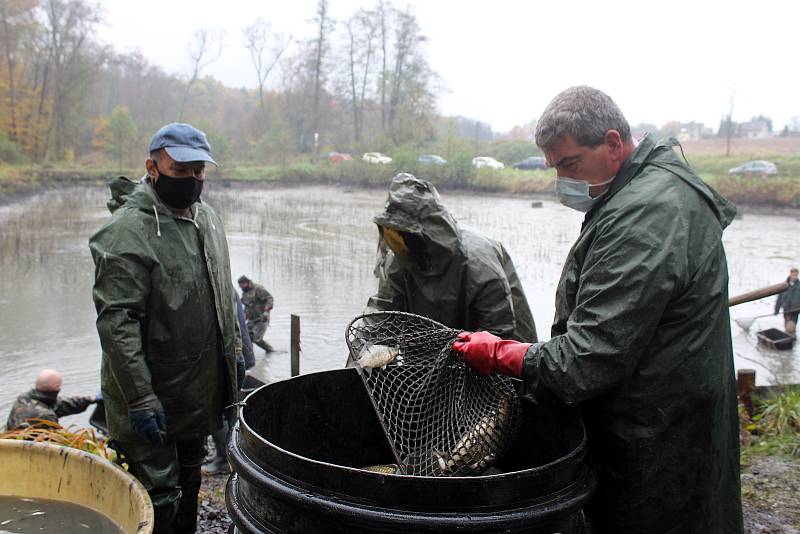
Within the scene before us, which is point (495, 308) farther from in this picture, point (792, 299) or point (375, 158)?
point (375, 158)

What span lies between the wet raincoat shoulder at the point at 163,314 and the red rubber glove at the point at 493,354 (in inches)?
62.7

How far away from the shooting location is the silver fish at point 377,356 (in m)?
2.38

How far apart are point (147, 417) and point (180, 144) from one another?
4.12ft

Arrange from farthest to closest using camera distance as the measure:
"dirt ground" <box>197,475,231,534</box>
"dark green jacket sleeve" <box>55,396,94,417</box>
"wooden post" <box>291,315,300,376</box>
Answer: "wooden post" <box>291,315,300,376</box>, "dark green jacket sleeve" <box>55,396,94,417</box>, "dirt ground" <box>197,475,231,534</box>

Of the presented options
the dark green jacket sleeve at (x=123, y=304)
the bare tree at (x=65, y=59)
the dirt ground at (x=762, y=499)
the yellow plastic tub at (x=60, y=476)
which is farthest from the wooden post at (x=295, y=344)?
the bare tree at (x=65, y=59)

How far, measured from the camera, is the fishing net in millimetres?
2264

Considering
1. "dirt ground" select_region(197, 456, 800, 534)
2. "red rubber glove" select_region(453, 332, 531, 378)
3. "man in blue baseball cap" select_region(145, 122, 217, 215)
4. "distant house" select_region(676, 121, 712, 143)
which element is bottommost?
"dirt ground" select_region(197, 456, 800, 534)

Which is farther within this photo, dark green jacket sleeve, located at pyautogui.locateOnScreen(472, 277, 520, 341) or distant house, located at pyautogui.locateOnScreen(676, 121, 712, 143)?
distant house, located at pyautogui.locateOnScreen(676, 121, 712, 143)

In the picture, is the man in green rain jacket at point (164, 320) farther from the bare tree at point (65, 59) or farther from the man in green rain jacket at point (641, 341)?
the bare tree at point (65, 59)

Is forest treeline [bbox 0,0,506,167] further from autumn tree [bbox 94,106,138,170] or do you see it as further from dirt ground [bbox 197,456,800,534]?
dirt ground [bbox 197,456,800,534]

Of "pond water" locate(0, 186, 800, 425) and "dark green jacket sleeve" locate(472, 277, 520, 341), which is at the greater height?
"dark green jacket sleeve" locate(472, 277, 520, 341)

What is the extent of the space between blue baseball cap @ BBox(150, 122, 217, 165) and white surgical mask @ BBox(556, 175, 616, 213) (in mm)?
1778

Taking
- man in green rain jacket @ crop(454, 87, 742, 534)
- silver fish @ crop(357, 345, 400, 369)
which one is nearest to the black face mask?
silver fish @ crop(357, 345, 400, 369)

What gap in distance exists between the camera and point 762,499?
439 centimetres
